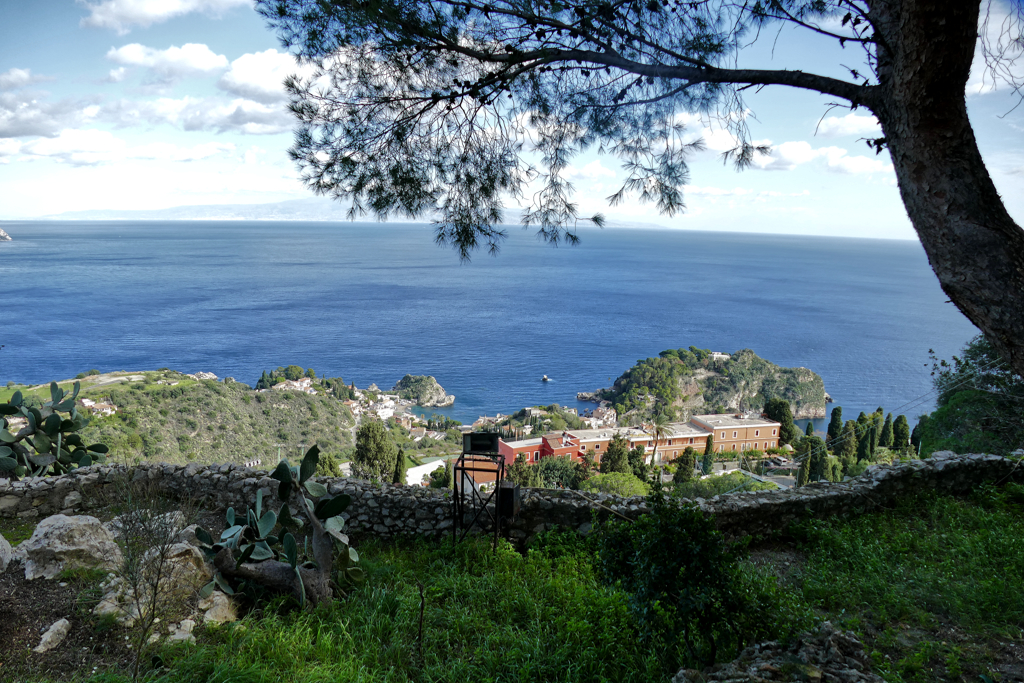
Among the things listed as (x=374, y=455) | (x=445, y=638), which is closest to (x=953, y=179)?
(x=445, y=638)

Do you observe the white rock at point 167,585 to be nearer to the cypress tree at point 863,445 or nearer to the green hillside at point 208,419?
the green hillside at point 208,419

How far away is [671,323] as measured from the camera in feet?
225

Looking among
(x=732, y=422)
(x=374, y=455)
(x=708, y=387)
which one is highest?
(x=374, y=455)

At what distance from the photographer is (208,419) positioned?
995 inches

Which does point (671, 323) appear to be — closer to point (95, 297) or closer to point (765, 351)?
point (765, 351)

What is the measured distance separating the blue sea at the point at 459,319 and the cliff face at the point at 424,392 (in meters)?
1.25

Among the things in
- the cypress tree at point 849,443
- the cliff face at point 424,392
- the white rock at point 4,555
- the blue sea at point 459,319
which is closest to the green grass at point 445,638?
the white rock at point 4,555

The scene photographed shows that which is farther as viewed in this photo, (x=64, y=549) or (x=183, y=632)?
(x=64, y=549)

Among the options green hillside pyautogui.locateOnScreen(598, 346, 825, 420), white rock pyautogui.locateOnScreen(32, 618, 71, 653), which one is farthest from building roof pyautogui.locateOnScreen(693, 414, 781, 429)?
white rock pyautogui.locateOnScreen(32, 618, 71, 653)

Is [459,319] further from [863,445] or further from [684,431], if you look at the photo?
[863,445]

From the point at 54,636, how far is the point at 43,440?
4.32 metres

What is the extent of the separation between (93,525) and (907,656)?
570 centimetres

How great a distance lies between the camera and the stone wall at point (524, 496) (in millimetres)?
4973

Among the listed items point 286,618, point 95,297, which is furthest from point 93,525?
point 95,297
